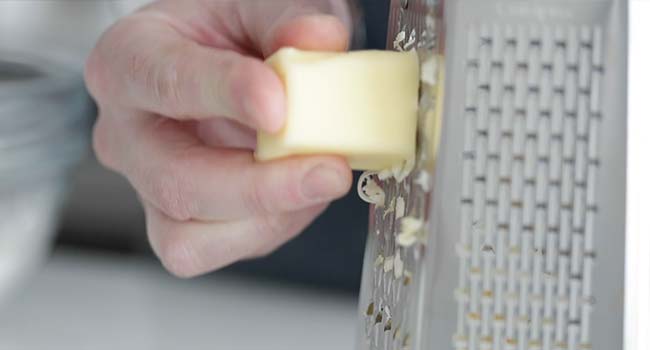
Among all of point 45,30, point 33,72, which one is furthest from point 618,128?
point 45,30

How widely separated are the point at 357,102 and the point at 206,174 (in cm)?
24

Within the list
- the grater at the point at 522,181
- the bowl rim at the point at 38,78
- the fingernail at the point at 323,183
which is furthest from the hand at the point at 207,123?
the bowl rim at the point at 38,78

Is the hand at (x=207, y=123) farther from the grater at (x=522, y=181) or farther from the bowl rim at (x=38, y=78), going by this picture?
the bowl rim at (x=38, y=78)

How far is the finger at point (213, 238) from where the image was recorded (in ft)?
2.64

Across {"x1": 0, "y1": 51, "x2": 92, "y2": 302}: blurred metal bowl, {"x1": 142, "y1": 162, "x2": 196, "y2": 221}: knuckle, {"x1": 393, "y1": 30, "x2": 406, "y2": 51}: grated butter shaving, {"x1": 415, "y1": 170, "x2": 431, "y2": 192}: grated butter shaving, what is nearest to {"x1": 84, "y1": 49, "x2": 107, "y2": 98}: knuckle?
{"x1": 142, "y1": 162, "x2": 196, "y2": 221}: knuckle

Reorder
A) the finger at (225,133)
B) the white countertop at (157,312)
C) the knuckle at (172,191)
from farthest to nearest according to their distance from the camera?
the white countertop at (157,312), the finger at (225,133), the knuckle at (172,191)

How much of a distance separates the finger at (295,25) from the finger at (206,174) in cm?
9

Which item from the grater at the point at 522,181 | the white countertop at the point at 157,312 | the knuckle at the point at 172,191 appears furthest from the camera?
the white countertop at the point at 157,312

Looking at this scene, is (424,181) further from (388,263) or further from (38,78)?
(38,78)

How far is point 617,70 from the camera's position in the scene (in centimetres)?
47

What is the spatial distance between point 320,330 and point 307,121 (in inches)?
36.0

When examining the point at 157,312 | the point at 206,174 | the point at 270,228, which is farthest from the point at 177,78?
the point at 157,312

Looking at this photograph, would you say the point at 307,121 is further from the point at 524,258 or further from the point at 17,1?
the point at 17,1

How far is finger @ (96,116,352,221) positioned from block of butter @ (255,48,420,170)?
0.15 feet
